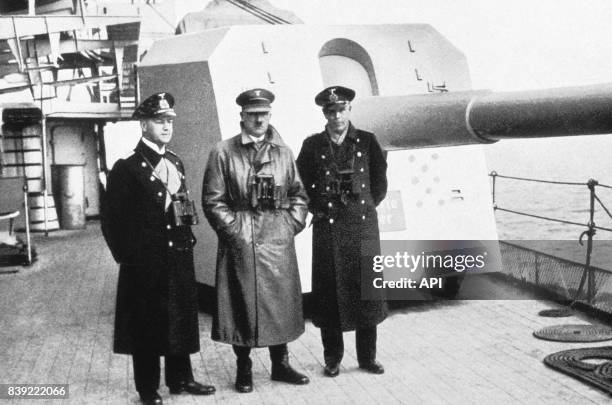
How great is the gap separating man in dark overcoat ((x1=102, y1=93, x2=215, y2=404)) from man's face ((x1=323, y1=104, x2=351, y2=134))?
922 millimetres

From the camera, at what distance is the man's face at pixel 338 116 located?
4.47 meters

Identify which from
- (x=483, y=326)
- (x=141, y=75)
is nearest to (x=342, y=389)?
(x=483, y=326)

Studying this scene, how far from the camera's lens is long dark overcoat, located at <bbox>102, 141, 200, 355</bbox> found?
414 cm

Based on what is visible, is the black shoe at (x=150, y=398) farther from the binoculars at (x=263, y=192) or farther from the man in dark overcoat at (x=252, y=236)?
the binoculars at (x=263, y=192)

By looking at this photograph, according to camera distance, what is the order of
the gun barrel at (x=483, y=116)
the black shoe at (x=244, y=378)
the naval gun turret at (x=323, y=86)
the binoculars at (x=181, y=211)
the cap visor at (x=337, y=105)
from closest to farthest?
the gun barrel at (x=483, y=116)
the binoculars at (x=181, y=211)
the black shoe at (x=244, y=378)
the cap visor at (x=337, y=105)
the naval gun turret at (x=323, y=86)

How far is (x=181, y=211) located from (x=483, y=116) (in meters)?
1.63

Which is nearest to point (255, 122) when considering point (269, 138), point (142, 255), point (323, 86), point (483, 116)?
point (269, 138)

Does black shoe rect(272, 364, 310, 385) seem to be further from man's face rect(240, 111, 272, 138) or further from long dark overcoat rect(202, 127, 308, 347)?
man's face rect(240, 111, 272, 138)

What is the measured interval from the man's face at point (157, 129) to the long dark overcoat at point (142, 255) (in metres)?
0.07

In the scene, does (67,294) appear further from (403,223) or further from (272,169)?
(272,169)

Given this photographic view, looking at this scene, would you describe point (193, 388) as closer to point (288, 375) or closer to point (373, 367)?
point (288, 375)

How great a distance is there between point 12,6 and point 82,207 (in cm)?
491

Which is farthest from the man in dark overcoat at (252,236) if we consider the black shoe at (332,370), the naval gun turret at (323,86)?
the naval gun turret at (323,86)

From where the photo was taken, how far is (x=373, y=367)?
4.59 metres
